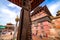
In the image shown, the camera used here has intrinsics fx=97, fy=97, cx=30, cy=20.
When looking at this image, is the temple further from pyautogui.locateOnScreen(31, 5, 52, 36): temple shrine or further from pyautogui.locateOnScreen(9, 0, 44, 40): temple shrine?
pyautogui.locateOnScreen(9, 0, 44, 40): temple shrine

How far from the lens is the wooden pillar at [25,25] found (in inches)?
104

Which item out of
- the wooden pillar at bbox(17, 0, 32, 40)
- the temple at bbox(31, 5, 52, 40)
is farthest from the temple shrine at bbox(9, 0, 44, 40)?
the temple at bbox(31, 5, 52, 40)

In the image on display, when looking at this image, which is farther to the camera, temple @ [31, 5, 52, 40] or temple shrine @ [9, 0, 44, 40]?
temple @ [31, 5, 52, 40]

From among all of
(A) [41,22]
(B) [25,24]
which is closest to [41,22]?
(A) [41,22]

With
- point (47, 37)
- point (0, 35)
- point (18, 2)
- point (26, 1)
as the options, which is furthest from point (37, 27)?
point (0, 35)

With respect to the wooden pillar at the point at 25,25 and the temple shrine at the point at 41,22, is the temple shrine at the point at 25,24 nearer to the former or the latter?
the wooden pillar at the point at 25,25

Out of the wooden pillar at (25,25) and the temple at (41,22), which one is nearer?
the wooden pillar at (25,25)

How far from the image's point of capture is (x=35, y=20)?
1119 cm

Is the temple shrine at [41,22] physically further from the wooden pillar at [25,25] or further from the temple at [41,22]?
the wooden pillar at [25,25]

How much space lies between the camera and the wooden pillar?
2.65 m

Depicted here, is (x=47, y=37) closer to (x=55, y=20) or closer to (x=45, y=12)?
(x=55, y=20)

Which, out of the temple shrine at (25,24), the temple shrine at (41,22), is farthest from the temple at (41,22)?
the temple shrine at (25,24)

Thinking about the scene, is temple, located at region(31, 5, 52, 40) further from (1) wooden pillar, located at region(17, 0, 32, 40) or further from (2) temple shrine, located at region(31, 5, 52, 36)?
(1) wooden pillar, located at region(17, 0, 32, 40)

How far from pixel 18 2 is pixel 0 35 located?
14.2 m
